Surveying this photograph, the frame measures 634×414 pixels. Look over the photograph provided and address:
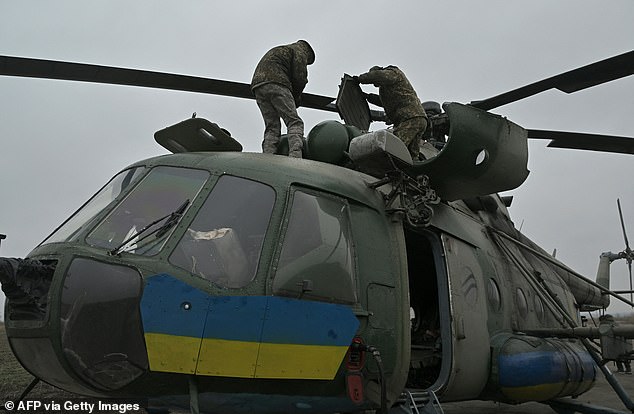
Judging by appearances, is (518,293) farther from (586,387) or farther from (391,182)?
(391,182)

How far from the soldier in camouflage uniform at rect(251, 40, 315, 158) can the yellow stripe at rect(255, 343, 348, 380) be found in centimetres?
254

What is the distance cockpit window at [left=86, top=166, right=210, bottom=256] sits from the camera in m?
3.75

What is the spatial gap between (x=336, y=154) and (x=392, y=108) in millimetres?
1298

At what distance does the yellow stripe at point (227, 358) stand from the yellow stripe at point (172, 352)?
0.05 meters

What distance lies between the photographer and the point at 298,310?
12.2ft

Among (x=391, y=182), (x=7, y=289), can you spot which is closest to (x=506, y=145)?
(x=391, y=182)

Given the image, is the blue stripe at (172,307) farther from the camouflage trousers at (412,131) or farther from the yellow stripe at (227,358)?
the camouflage trousers at (412,131)

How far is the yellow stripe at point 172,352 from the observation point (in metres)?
3.36

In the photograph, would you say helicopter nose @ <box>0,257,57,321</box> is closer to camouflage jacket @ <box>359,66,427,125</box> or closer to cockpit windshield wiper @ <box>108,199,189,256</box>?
cockpit windshield wiper @ <box>108,199,189,256</box>

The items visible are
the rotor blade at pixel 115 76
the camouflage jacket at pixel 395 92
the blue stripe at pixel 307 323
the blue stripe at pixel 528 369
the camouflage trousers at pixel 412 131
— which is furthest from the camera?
the camouflage jacket at pixel 395 92

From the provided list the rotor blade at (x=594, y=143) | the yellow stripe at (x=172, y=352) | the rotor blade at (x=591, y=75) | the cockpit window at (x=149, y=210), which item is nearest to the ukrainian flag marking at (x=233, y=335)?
the yellow stripe at (x=172, y=352)

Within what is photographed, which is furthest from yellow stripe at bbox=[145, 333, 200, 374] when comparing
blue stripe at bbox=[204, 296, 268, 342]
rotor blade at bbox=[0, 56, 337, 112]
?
rotor blade at bbox=[0, 56, 337, 112]

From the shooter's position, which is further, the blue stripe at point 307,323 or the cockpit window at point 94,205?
the cockpit window at point 94,205

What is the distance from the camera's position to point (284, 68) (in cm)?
604
